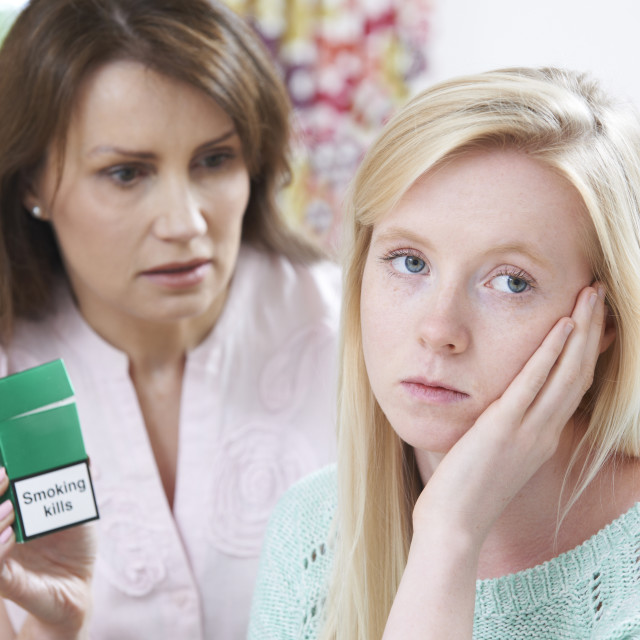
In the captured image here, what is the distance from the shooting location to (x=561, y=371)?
3.22 feet

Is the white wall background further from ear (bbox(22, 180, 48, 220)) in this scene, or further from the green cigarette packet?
the green cigarette packet

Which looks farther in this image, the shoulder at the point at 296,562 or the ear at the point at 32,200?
the ear at the point at 32,200

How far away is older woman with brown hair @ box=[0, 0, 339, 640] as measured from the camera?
1558mm

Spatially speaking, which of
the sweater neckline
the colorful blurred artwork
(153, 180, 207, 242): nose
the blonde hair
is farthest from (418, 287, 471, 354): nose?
the colorful blurred artwork

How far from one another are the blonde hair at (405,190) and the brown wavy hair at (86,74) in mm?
588

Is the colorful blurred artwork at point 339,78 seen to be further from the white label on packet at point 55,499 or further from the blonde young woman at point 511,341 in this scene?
the blonde young woman at point 511,341

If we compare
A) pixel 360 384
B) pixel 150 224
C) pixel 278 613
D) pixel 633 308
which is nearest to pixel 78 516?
pixel 278 613

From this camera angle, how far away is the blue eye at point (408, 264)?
1018mm

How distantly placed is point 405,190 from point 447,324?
6.0 inches

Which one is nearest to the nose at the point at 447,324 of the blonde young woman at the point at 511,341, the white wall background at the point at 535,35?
the blonde young woman at the point at 511,341

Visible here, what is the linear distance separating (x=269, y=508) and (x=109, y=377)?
1.25 ft

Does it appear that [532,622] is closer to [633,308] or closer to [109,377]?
[633,308]

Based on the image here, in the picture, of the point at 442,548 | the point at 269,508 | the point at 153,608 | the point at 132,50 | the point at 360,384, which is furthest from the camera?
the point at 269,508

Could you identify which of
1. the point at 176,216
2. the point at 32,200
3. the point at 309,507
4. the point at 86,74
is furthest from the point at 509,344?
the point at 32,200
